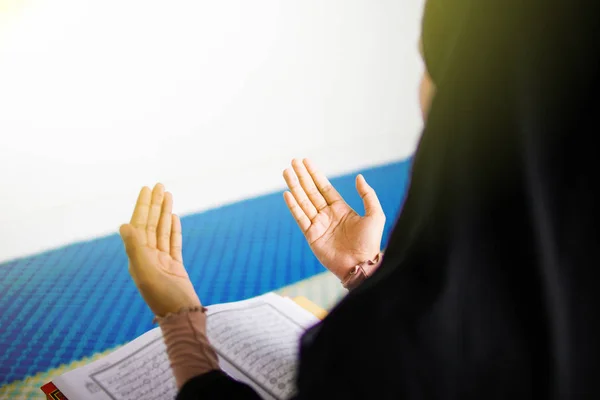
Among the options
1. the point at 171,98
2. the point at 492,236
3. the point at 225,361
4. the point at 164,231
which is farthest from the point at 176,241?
the point at 171,98

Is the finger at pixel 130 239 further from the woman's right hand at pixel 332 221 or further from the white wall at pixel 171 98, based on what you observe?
the white wall at pixel 171 98

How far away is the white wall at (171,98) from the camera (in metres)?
1.07

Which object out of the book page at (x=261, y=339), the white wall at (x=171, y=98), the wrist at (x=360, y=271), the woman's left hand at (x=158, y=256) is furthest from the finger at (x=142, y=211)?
the white wall at (x=171, y=98)

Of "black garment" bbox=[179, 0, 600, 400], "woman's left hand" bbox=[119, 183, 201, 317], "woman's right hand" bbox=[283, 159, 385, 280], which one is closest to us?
"black garment" bbox=[179, 0, 600, 400]

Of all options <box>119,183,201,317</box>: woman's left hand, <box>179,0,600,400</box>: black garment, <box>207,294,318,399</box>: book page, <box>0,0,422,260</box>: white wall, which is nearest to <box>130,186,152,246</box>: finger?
<box>119,183,201,317</box>: woman's left hand

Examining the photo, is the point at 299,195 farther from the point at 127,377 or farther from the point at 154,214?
the point at 127,377

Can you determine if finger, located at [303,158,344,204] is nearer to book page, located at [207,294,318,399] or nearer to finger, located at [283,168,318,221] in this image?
finger, located at [283,168,318,221]

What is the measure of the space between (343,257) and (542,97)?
1.46 feet

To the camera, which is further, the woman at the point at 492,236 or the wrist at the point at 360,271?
the wrist at the point at 360,271

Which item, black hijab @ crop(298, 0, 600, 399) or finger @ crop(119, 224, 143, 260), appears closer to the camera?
black hijab @ crop(298, 0, 600, 399)

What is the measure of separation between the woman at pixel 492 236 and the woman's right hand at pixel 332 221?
34cm

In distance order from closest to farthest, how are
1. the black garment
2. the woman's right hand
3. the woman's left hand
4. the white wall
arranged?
the black garment → the woman's left hand → the woman's right hand → the white wall

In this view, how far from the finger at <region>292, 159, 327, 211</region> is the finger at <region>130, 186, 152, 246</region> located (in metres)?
0.21

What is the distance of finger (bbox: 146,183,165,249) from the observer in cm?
69
